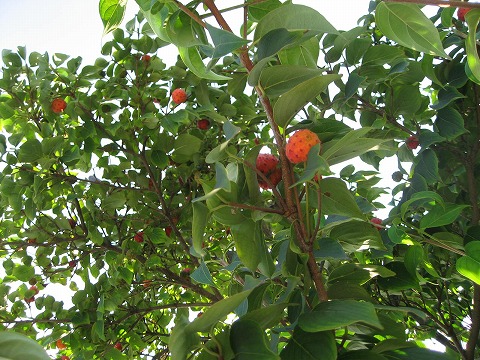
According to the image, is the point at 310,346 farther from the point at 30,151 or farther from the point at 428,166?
the point at 30,151

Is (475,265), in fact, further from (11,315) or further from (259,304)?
(11,315)

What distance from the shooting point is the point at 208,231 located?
2.10 meters

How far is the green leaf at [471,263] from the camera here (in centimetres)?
93

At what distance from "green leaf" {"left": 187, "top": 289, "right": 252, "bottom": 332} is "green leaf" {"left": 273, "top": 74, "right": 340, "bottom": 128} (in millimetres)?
268

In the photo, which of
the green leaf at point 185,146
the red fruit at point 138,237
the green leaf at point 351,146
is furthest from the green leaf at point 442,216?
the red fruit at point 138,237

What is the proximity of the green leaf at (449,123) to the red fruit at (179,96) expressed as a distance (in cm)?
81

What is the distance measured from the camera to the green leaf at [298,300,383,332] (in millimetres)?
684

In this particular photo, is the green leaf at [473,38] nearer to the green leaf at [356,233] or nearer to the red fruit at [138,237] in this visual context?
the green leaf at [356,233]

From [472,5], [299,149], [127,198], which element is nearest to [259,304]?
[299,149]

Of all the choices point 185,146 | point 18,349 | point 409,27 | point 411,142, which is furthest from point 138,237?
point 18,349

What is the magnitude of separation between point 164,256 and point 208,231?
0.67 feet

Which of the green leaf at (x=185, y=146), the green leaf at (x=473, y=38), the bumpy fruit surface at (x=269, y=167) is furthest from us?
the green leaf at (x=185, y=146)

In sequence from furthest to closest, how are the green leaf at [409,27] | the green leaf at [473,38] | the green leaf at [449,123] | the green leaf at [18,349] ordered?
the green leaf at [449,123], the green leaf at [409,27], the green leaf at [473,38], the green leaf at [18,349]

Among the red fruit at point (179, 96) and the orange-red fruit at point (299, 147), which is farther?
the red fruit at point (179, 96)
